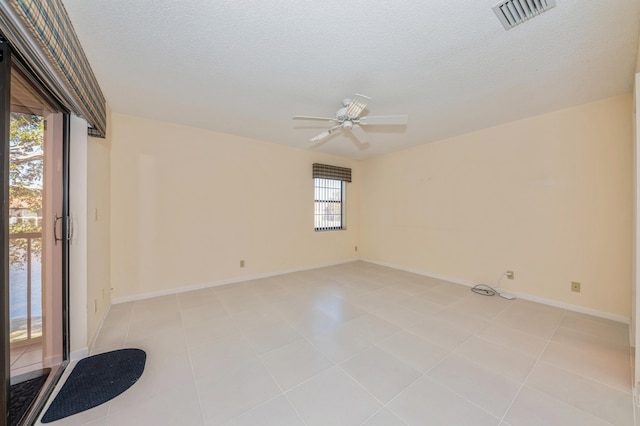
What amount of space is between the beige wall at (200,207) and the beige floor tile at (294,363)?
87.3 inches

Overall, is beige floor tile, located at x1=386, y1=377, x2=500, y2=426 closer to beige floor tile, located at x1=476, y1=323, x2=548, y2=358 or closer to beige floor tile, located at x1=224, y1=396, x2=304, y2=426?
beige floor tile, located at x1=224, y1=396, x2=304, y2=426

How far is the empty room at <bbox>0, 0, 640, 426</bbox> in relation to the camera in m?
1.46

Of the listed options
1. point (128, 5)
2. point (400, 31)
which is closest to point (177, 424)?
point (128, 5)

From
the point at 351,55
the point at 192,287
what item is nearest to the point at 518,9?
the point at 351,55

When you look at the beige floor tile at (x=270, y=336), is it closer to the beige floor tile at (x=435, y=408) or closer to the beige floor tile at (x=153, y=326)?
the beige floor tile at (x=153, y=326)

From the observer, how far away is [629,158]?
2.54 metres

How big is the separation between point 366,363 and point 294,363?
578 millimetres

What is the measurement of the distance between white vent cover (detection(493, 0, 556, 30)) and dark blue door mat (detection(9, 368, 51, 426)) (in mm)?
3583

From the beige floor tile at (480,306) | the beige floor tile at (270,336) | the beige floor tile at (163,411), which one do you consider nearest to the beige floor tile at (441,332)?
the beige floor tile at (480,306)

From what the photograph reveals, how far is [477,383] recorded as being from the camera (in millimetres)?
1661

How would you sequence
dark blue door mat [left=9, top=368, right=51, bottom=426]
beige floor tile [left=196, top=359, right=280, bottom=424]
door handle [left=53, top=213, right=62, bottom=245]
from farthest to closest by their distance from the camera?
1. door handle [left=53, top=213, right=62, bottom=245]
2. beige floor tile [left=196, top=359, right=280, bottom=424]
3. dark blue door mat [left=9, top=368, right=51, bottom=426]

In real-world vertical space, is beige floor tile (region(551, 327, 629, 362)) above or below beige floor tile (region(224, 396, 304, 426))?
above

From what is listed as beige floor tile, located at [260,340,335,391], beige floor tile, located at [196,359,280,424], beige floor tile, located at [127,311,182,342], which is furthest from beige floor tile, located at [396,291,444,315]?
beige floor tile, located at [127,311,182,342]

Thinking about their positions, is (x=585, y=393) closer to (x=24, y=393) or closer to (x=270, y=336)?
(x=270, y=336)
